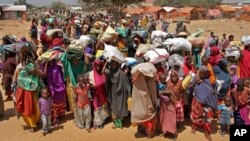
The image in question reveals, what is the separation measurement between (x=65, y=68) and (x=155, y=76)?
5.95 ft

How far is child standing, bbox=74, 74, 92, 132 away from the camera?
6.54m

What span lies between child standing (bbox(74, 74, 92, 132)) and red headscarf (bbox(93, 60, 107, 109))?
0.15 metres

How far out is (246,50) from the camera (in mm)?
7508

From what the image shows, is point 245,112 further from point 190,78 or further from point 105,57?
point 105,57

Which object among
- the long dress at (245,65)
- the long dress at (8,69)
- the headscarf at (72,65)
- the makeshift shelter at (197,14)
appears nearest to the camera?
the headscarf at (72,65)

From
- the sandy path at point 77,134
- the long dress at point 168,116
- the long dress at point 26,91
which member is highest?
the long dress at point 26,91

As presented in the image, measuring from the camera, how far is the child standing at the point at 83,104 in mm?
6543

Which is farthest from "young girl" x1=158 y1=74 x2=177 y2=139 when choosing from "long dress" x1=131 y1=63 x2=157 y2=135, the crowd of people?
"long dress" x1=131 y1=63 x2=157 y2=135

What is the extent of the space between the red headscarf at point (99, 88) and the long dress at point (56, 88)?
713mm

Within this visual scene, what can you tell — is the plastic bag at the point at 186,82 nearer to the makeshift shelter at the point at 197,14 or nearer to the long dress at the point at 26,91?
the long dress at the point at 26,91

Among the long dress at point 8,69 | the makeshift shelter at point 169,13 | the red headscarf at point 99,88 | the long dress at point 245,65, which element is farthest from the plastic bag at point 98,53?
the makeshift shelter at point 169,13

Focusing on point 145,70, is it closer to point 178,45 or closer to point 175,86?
point 175,86

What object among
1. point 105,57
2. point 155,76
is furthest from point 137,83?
point 105,57

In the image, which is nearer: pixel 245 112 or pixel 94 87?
pixel 245 112
